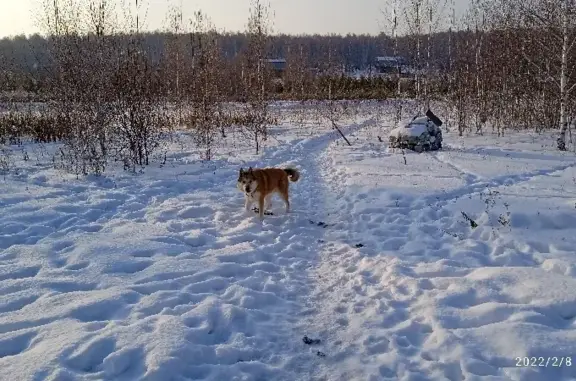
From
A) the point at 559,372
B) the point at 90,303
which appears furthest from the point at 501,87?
the point at 90,303

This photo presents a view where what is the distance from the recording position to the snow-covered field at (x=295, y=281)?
345 centimetres

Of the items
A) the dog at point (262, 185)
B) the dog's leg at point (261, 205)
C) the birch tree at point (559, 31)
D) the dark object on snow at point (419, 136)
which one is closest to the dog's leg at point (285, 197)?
the dog at point (262, 185)

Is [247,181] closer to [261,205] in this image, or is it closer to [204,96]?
[261,205]

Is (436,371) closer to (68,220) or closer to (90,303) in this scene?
(90,303)

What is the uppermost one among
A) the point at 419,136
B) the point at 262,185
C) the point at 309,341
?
the point at 419,136

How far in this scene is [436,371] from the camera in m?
3.33

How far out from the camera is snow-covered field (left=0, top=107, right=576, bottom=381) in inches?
136

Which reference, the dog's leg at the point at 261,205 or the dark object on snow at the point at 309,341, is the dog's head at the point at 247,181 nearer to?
the dog's leg at the point at 261,205

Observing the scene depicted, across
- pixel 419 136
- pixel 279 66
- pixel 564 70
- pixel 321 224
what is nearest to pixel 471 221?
pixel 321 224

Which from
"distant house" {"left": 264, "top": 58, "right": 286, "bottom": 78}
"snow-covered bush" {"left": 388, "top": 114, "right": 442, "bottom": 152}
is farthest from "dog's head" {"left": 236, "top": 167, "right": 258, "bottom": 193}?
"distant house" {"left": 264, "top": 58, "right": 286, "bottom": 78}

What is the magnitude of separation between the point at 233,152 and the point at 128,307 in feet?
32.5
